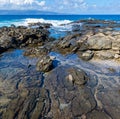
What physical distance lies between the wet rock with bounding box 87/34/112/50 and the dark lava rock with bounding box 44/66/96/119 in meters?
7.46

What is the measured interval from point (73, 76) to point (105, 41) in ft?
34.5

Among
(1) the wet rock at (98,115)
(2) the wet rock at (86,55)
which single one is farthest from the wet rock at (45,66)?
(1) the wet rock at (98,115)

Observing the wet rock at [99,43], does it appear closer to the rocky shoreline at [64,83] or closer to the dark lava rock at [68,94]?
the rocky shoreline at [64,83]

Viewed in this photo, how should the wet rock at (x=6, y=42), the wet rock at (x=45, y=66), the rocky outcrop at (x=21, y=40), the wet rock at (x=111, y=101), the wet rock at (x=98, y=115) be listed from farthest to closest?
the rocky outcrop at (x=21, y=40) < the wet rock at (x=6, y=42) < the wet rock at (x=45, y=66) < the wet rock at (x=111, y=101) < the wet rock at (x=98, y=115)

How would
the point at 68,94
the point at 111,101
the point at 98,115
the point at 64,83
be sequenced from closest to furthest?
the point at 98,115 → the point at 111,101 → the point at 68,94 → the point at 64,83

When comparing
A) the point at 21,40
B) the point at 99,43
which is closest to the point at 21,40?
the point at 21,40

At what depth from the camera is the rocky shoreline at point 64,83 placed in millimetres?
12961

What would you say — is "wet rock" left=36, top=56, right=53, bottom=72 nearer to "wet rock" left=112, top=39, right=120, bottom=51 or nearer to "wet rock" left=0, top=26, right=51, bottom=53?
"wet rock" left=112, top=39, right=120, bottom=51

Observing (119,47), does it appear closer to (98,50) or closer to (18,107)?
(98,50)

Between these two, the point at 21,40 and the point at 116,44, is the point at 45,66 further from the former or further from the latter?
the point at 21,40

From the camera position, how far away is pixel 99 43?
2658 cm

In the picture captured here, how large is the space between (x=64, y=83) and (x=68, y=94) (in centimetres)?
200

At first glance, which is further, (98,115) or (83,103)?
(83,103)

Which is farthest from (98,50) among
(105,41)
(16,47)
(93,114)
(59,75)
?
(93,114)
